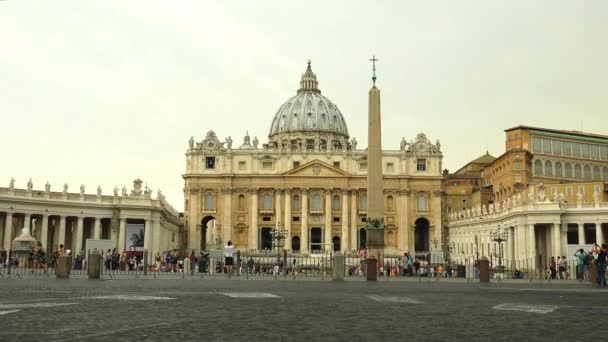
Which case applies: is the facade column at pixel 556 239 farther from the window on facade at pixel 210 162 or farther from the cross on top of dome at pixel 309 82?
the cross on top of dome at pixel 309 82

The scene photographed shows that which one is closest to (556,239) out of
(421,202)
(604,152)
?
(604,152)

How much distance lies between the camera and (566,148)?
3169 inches

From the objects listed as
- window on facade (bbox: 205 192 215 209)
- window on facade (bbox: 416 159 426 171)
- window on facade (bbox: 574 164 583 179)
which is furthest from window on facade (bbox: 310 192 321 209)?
window on facade (bbox: 574 164 583 179)

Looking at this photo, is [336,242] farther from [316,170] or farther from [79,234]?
[79,234]

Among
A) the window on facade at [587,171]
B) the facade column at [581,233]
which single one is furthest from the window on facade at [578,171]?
the facade column at [581,233]

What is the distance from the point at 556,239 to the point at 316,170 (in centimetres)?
3538

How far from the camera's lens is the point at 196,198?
85.4 metres

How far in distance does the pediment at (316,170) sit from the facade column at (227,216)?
23.0 ft

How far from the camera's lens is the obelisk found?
3031 cm

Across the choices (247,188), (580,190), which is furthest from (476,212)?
(247,188)

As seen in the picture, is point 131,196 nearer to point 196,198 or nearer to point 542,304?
point 196,198

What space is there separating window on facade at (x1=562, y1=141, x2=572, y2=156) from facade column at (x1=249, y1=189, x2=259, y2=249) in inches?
1344

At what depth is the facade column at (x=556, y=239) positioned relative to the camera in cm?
5525

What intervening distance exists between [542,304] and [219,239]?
A: 233 ft
